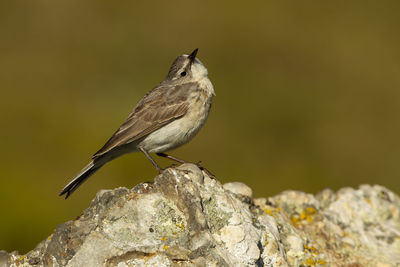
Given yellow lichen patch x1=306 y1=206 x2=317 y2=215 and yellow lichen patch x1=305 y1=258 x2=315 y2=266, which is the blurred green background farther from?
yellow lichen patch x1=305 y1=258 x2=315 y2=266

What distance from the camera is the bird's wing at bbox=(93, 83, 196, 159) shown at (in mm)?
9234

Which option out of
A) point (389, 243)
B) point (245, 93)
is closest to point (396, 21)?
point (245, 93)

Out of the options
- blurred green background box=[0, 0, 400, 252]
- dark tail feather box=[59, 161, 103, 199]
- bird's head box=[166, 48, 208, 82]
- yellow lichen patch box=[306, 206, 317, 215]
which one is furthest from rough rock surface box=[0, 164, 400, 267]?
blurred green background box=[0, 0, 400, 252]

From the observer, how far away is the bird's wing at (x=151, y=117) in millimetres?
9234

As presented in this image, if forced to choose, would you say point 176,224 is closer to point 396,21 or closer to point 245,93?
point 245,93

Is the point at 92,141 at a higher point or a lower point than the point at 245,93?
lower

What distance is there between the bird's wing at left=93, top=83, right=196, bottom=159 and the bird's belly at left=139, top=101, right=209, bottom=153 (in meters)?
0.08

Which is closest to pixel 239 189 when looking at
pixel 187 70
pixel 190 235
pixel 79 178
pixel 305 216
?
pixel 305 216

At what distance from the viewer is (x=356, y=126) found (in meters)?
20.8

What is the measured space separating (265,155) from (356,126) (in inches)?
192

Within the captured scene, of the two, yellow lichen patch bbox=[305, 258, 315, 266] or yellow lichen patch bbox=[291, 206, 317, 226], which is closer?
yellow lichen patch bbox=[305, 258, 315, 266]

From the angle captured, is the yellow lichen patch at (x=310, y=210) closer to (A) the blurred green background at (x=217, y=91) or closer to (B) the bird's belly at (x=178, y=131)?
(B) the bird's belly at (x=178, y=131)

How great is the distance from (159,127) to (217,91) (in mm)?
12537

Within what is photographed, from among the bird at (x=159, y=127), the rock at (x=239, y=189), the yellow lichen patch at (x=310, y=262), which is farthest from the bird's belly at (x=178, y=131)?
the yellow lichen patch at (x=310, y=262)
